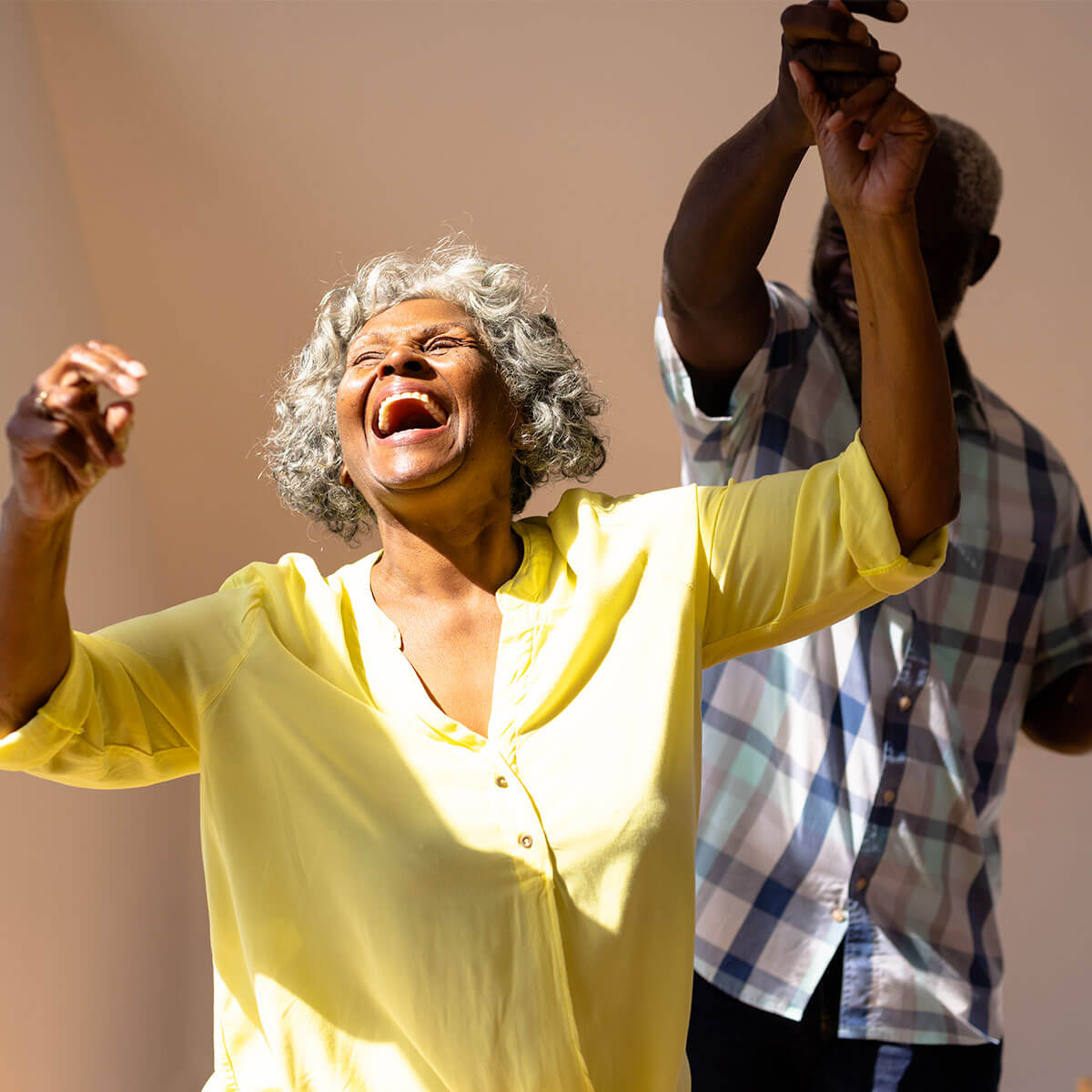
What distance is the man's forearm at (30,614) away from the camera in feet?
4.14

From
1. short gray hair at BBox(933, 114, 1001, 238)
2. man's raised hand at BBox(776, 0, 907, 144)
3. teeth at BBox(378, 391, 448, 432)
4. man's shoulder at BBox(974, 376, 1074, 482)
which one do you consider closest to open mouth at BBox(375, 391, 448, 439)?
teeth at BBox(378, 391, 448, 432)

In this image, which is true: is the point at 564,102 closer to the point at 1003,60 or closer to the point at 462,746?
the point at 1003,60

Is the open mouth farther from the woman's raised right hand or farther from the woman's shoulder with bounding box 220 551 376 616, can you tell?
the woman's raised right hand

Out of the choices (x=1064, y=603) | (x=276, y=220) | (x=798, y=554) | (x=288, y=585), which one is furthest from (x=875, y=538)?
(x=276, y=220)

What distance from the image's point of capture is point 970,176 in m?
2.39

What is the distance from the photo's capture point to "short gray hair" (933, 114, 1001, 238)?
7.80 feet

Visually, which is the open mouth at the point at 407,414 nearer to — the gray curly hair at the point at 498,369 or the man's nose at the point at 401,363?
the man's nose at the point at 401,363

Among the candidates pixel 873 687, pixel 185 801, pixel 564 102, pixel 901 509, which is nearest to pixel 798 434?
pixel 873 687

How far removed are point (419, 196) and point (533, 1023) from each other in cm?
307

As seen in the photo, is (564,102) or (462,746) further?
(564,102)

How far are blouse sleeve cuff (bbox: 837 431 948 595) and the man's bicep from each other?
491 mm

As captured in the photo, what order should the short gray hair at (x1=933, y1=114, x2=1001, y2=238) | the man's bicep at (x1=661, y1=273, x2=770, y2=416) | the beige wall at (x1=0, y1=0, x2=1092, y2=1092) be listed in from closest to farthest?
the man's bicep at (x1=661, y1=273, x2=770, y2=416) → the short gray hair at (x1=933, y1=114, x2=1001, y2=238) → the beige wall at (x1=0, y1=0, x2=1092, y2=1092)

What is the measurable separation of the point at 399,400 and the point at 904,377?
1.86 ft

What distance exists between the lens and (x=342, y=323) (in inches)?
71.7
